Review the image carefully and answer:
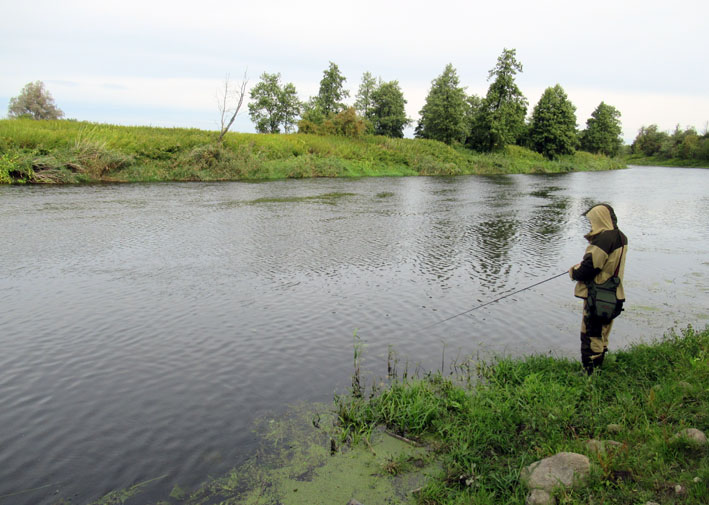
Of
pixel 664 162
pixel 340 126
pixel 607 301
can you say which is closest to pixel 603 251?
pixel 607 301

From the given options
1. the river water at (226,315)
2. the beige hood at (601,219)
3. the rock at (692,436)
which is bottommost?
the river water at (226,315)

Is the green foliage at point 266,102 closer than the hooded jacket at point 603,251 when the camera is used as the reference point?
No

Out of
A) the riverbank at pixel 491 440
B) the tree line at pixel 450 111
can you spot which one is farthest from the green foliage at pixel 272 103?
the riverbank at pixel 491 440

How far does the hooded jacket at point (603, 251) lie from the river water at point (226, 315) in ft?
6.55

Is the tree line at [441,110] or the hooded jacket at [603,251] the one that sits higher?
the tree line at [441,110]

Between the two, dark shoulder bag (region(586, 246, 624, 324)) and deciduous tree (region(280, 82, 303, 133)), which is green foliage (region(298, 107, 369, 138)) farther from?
dark shoulder bag (region(586, 246, 624, 324))

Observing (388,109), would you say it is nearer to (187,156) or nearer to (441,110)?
(441,110)

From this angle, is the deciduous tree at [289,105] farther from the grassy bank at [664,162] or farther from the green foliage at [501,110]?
the grassy bank at [664,162]

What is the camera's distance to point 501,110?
7500cm

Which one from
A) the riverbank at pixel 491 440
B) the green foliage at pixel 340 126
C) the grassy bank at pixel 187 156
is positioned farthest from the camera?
the green foliage at pixel 340 126

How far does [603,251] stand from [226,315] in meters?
6.96

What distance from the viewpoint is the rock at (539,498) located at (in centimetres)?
397

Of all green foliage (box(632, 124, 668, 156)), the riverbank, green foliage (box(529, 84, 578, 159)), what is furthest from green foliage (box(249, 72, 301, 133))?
green foliage (box(632, 124, 668, 156))

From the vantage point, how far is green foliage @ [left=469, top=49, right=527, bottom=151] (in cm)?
7419
